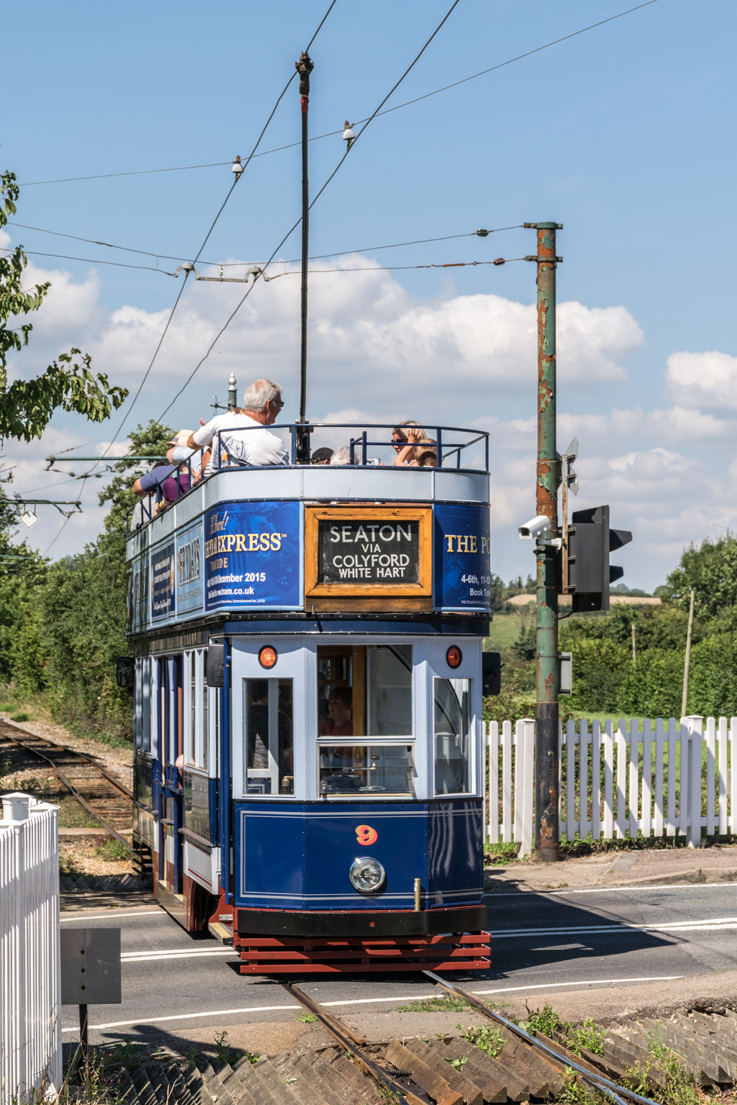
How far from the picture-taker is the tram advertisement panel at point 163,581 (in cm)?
1263

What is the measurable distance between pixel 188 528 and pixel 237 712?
7.32ft

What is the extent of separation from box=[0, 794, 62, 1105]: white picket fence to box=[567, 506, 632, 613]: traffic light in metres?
9.20

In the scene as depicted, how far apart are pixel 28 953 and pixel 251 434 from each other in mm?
5437

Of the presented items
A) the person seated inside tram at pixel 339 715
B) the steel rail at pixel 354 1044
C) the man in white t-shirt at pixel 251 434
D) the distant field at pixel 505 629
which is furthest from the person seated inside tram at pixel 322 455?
the distant field at pixel 505 629

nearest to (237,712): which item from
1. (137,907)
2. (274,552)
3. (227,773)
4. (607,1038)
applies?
(227,773)

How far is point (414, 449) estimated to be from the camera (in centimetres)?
1070

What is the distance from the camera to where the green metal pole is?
16172mm

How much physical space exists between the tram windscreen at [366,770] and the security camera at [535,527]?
5964 mm

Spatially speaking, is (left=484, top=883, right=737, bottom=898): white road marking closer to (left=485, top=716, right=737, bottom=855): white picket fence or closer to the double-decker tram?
(left=485, top=716, right=737, bottom=855): white picket fence

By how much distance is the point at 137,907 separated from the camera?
14039 millimetres

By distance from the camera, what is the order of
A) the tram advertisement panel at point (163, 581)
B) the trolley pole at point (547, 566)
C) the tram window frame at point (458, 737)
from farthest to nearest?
the trolley pole at point (547, 566), the tram advertisement panel at point (163, 581), the tram window frame at point (458, 737)

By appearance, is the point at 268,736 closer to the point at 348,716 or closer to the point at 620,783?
the point at 348,716

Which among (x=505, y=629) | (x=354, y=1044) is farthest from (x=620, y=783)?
(x=505, y=629)

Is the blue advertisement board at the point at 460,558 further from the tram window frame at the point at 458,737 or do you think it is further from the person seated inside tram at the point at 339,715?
the person seated inside tram at the point at 339,715
